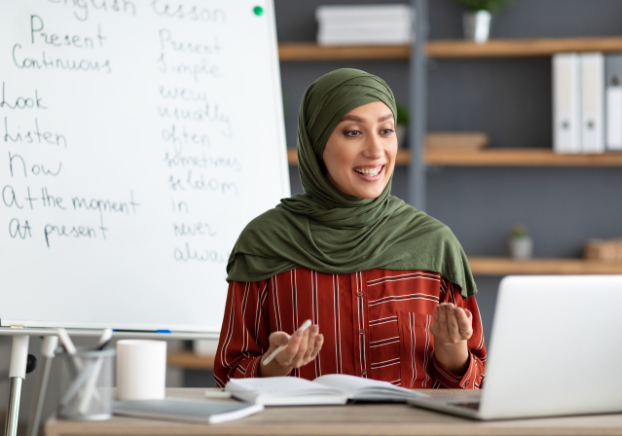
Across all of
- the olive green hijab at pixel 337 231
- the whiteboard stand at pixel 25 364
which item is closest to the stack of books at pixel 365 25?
the olive green hijab at pixel 337 231

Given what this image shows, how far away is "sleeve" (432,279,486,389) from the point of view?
1225 millimetres

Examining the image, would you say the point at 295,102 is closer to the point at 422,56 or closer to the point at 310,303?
the point at 422,56

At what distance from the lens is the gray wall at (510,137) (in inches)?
116

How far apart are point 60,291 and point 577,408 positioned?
1.17 metres

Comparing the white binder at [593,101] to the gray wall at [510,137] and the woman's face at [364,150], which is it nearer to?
the gray wall at [510,137]

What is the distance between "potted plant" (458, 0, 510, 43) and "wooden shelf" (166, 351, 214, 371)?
176 cm

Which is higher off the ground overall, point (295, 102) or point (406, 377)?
point (295, 102)

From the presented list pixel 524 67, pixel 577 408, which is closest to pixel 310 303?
pixel 577 408

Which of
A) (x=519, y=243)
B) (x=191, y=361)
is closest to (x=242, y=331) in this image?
(x=191, y=361)

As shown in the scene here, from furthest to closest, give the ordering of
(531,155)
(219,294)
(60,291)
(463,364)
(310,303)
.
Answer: (531,155), (219,294), (60,291), (310,303), (463,364)

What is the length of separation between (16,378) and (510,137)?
227 centimetres

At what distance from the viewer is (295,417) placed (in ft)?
2.75

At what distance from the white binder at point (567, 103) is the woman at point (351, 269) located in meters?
1.53

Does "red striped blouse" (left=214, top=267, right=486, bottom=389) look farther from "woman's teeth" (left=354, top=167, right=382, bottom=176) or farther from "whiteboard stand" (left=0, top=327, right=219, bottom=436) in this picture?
"whiteboard stand" (left=0, top=327, right=219, bottom=436)
